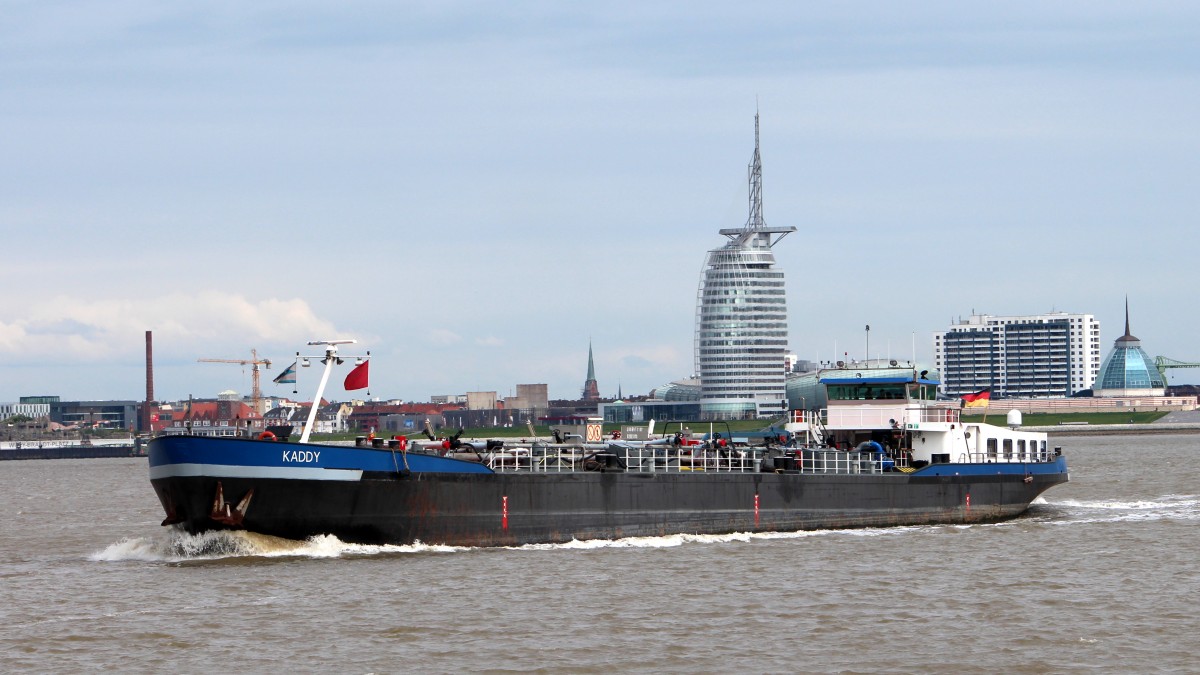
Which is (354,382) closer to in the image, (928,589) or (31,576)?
(31,576)

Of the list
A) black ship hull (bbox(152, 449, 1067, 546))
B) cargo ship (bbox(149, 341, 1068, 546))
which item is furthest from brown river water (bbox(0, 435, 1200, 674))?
cargo ship (bbox(149, 341, 1068, 546))

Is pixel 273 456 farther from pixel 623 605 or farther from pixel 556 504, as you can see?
pixel 623 605

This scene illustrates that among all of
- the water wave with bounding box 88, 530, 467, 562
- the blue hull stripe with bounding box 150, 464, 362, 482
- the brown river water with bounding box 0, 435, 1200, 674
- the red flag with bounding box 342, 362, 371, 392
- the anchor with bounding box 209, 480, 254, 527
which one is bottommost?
the brown river water with bounding box 0, 435, 1200, 674

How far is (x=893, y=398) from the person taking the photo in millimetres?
51812

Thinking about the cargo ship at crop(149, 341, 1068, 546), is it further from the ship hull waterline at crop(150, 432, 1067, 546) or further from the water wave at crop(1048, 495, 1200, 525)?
the water wave at crop(1048, 495, 1200, 525)

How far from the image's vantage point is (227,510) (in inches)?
1377

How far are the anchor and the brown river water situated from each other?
0.61 meters

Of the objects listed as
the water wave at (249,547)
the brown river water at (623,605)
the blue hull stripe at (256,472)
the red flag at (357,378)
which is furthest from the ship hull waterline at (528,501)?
the red flag at (357,378)

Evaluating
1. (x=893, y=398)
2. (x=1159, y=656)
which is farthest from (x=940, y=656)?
(x=893, y=398)

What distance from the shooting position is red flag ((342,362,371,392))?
3778 centimetres

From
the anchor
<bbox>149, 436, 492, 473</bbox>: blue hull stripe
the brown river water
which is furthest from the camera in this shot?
the anchor

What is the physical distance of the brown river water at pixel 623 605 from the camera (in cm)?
2527

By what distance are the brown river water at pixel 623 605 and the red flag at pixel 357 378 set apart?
4271mm

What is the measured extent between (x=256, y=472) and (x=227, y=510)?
121cm
